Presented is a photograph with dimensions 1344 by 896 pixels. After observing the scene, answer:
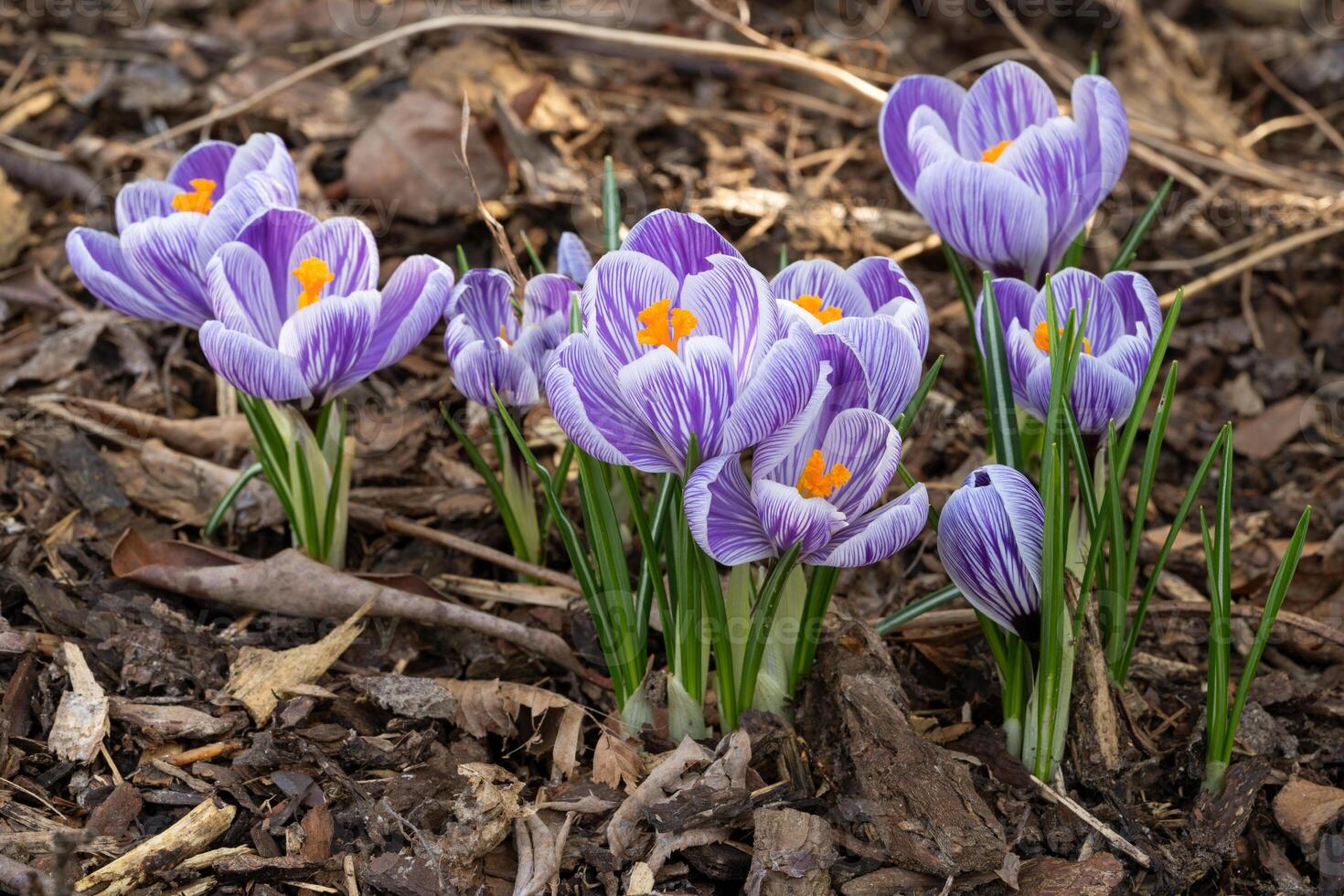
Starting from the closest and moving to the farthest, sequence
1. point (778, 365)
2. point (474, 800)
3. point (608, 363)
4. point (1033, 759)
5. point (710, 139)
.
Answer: point (778, 365) → point (608, 363) → point (474, 800) → point (1033, 759) → point (710, 139)

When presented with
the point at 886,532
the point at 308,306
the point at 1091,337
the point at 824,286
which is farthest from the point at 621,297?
the point at 1091,337

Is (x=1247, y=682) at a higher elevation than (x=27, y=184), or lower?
lower

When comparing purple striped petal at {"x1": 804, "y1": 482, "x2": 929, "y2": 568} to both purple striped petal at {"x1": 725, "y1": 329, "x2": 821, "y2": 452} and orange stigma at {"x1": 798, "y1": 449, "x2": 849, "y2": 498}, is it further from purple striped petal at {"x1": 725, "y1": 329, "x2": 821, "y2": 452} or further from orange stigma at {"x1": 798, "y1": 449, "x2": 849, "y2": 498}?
purple striped petal at {"x1": 725, "y1": 329, "x2": 821, "y2": 452}

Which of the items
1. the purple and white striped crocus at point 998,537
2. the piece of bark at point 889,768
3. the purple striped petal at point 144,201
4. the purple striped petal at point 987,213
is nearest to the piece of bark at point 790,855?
the piece of bark at point 889,768

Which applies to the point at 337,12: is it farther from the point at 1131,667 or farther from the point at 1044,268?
the point at 1131,667

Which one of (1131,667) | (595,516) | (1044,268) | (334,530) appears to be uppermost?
(1044,268)

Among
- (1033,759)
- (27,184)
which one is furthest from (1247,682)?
(27,184)

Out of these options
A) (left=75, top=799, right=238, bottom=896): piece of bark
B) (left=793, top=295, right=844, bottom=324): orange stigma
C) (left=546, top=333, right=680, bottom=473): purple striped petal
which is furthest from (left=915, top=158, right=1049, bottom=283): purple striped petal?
(left=75, top=799, right=238, bottom=896): piece of bark
